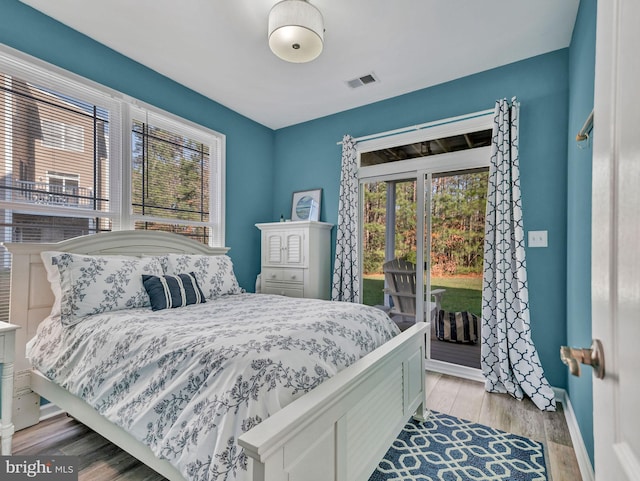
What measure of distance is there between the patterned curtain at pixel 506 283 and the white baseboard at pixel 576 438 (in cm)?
15

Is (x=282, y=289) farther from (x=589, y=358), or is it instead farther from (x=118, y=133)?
(x=589, y=358)

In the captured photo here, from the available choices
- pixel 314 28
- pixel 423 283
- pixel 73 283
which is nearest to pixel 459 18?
pixel 314 28

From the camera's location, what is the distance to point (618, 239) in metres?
0.55

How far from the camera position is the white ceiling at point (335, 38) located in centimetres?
217

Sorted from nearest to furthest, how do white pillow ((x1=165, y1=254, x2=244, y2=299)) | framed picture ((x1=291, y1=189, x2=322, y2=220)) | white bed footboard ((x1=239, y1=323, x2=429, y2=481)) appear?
1. white bed footboard ((x1=239, y1=323, x2=429, y2=481))
2. white pillow ((x1=165, y1=254, x2=244, y2=299))
3. framed picture ((x1=291, y1=189, x2=322, y2=220))

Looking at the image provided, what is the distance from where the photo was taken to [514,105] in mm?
2664

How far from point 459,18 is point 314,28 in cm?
105

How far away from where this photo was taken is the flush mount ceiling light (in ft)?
6.51

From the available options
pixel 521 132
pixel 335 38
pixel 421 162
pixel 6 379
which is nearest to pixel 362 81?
pixel 335 38

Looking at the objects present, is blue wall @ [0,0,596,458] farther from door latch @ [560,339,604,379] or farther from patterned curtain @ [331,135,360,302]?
door latch @ [560,339,604,379]

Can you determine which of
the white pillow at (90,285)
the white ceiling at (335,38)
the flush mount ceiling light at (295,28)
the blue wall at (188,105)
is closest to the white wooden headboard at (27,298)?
the white pillow at (90,285)

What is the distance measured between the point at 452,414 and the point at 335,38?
113 inches

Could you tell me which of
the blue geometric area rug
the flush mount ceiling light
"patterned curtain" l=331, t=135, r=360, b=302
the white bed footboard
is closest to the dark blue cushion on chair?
"patterned curtain" l=331, t=135, r=360, b=302

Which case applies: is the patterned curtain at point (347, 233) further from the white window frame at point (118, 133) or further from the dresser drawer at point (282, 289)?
the white window frame at point (118, 133)
